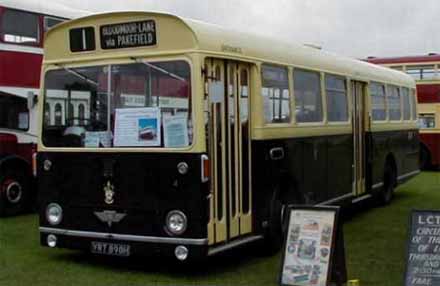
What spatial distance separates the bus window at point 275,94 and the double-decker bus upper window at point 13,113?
6029 millimetres

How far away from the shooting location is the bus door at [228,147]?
8414 mm

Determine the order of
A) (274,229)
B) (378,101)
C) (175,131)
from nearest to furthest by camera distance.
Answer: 1. (175,131)
2. (274,229)
3. (378,101)

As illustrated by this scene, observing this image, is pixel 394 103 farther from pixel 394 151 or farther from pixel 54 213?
pixel 54 213

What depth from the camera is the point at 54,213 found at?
9.10m

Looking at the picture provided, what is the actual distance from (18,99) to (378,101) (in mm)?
6809

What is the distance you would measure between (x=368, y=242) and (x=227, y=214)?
3.13 metres

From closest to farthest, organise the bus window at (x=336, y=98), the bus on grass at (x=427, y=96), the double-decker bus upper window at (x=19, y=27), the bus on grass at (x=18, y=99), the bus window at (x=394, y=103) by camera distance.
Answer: the bus window at (x=336, y=98)
the bus on grass at (x=18, y=99)
the double-decker bus upper window at (x=19, y=27)
the bus window at (x=394, y=103)
the bus on grass at (x=427, y=96)

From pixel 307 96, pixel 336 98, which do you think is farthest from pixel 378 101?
pixel 307 96

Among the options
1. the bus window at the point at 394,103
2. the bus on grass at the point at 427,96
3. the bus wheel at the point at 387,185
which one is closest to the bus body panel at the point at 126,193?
the bus wheel at the point at 387,185

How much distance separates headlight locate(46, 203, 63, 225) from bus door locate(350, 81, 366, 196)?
237 inches

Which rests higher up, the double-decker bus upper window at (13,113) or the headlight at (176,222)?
the double-decker bus upper window at (13,113)

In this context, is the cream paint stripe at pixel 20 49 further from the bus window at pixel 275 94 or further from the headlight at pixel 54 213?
the bus window at pixel 275 94

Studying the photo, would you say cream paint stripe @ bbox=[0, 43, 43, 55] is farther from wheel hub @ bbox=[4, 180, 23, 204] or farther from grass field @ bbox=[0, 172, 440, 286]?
grass field @ bbox=[0, 172, 440, 286]

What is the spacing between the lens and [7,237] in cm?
1161
